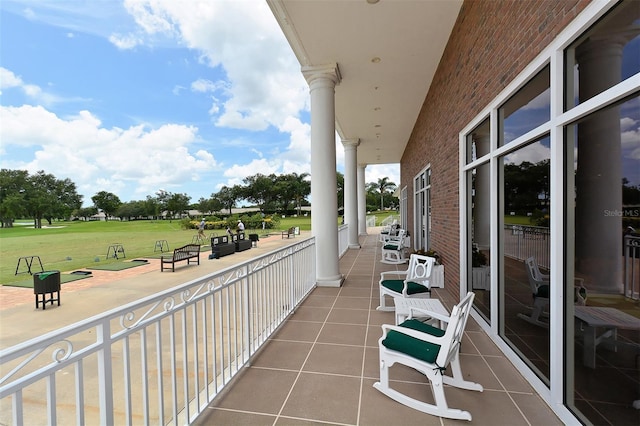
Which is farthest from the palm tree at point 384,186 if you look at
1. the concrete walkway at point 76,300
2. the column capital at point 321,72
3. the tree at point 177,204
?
the column capital at point 321,72

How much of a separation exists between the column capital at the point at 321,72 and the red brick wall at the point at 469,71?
1784 mm

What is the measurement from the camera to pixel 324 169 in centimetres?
510

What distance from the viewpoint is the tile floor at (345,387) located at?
1.92 m

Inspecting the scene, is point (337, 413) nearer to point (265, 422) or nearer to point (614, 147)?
point (265, 422)

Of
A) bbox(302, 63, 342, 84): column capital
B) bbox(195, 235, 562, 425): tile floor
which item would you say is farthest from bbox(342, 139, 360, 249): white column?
bbox(195, 235, 562, 425): tile floor

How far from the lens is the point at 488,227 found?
A: 10.6ft

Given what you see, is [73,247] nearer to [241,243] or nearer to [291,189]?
[241,243]

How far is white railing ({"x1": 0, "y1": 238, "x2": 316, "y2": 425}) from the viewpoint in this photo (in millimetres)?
1101

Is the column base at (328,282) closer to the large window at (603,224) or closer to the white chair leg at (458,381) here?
the white chair leg at (458,381)

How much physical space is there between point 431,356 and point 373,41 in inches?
167

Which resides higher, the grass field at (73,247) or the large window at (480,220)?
the large window at (480,220)

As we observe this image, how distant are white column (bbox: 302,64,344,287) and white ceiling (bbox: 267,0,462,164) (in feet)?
0.93

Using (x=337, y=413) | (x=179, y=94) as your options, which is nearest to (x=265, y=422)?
(x=337, y=413)

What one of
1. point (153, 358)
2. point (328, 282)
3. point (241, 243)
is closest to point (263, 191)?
point (241, 243)
